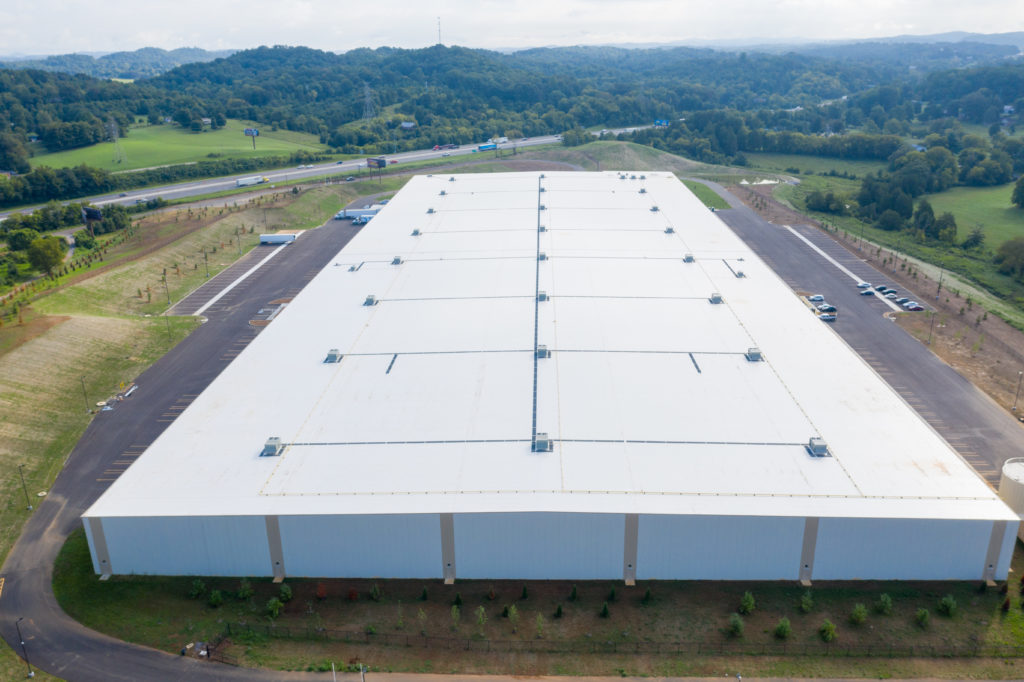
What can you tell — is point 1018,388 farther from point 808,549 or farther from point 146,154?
point 146,154

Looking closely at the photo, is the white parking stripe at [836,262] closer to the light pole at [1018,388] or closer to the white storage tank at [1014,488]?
the light pole at [1018,388]

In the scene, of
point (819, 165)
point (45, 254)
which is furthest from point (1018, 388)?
point (819, 165)

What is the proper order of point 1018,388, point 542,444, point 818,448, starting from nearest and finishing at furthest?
point 818,448, point 542,444, point 1018,388

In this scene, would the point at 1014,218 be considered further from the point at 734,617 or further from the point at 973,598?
the point at 734,617

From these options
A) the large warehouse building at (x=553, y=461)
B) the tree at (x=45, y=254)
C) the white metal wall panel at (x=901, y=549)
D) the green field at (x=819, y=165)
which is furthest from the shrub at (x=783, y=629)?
the green field at (x=819, y=165)

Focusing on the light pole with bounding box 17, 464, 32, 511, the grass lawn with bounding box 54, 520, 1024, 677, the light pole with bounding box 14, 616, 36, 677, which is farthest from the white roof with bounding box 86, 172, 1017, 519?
the light pole with bounding box 17, 464, 32, 511

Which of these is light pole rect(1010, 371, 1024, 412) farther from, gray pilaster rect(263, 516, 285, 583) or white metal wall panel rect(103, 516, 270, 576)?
white metal wall panel rect(103, 516, 270, 576)

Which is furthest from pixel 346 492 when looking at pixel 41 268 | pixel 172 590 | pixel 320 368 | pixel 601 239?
pixel 41 268
